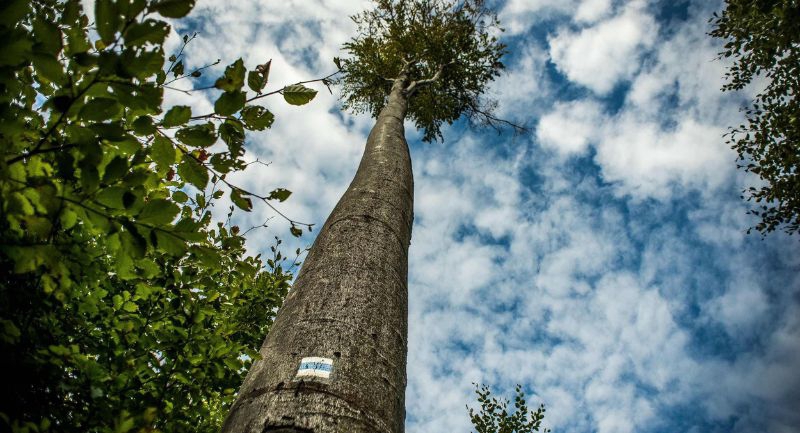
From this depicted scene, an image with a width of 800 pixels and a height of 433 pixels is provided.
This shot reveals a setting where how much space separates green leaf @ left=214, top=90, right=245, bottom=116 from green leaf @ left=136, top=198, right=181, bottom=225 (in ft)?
0.86

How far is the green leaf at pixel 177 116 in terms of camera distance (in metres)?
0.98

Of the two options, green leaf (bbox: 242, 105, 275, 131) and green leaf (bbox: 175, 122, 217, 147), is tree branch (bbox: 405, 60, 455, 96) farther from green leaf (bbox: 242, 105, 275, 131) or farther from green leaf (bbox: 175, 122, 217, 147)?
green leaf (bbox: 175, 122, 217, 147)

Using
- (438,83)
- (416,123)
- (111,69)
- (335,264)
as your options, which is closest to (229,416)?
(335,264)

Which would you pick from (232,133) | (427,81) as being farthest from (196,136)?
(427,81)

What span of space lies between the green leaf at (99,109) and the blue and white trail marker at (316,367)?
2.93 feet

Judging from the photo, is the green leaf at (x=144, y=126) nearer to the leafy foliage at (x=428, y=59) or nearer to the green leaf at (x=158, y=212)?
the green leaf at (x=158, y=212)

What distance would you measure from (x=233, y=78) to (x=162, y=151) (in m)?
0.28

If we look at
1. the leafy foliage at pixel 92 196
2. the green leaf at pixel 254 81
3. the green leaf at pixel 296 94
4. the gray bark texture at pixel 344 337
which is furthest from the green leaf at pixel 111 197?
the gray bark texture at pixel 344 337

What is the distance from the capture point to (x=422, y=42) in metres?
8.73

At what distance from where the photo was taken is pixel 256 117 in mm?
1187

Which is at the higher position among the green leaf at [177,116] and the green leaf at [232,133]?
the green leaf at [232,133]

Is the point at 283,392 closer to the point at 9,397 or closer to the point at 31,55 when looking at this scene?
the point at 9,397

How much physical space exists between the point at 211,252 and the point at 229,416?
23.1 inches

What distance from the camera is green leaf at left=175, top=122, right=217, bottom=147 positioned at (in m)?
1.03
